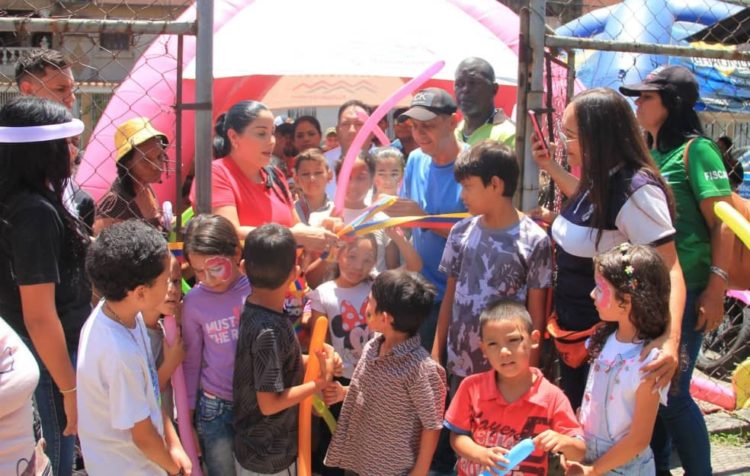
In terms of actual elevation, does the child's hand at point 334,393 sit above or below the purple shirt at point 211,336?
below

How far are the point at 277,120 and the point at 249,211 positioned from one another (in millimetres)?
4728

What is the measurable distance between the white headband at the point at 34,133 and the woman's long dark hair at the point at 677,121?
239 cm

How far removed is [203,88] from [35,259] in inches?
36.8

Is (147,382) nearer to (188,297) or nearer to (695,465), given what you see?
(188,297)

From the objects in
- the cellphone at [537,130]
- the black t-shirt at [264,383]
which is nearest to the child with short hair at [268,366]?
the black t-shirt at [264,383]

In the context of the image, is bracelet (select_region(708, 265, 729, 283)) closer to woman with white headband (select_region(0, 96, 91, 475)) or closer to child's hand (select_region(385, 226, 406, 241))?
child's hand (select_region(385, 226, 406, 241))

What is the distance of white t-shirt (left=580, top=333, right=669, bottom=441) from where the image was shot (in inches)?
104

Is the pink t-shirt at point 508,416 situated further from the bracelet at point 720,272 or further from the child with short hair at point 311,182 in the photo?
the child with short hair at point 311,182

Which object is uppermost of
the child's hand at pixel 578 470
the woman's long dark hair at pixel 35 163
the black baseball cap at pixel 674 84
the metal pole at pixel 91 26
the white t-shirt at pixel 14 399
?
the metal pole at pixel 91 26

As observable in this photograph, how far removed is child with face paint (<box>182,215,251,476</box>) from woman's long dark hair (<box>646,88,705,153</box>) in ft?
6.20

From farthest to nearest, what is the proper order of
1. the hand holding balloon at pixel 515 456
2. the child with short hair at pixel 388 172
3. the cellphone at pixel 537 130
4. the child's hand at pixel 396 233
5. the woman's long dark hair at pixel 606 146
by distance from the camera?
the child with short hair at pixel 388 172 → the child's hand at pixel 396 233 → the cellphone at pixel 537 130 → the woman's long dark hair at pixel 606 146 → the hand holding balloon at pixel 515 456

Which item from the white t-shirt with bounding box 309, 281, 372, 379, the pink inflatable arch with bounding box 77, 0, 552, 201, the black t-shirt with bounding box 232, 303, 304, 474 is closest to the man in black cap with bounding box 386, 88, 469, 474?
the white t-shirt with bounding box 309, 281, 372, 379

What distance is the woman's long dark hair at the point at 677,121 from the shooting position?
3352 millimetres

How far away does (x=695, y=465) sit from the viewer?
3.27 metres
